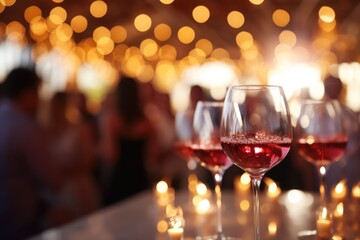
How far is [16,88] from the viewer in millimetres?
4117

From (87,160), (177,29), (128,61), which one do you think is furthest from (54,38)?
(87,160)

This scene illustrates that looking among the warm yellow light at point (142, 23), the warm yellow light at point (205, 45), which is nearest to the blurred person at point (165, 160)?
the warm yellow light at point (142, 23)

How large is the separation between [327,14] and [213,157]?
338 inches

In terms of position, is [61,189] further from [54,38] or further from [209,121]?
[54,38]

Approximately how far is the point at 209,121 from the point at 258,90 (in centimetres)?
49

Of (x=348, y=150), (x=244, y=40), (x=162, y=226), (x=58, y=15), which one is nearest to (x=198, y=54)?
(x=244, y=40)

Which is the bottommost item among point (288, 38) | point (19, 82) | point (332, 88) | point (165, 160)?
point (165, 160)

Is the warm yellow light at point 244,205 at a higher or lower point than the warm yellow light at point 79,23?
lower

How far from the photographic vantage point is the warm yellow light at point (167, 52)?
643 inches

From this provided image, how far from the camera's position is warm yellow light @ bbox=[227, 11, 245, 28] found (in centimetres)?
1100

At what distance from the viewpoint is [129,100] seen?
189 inches

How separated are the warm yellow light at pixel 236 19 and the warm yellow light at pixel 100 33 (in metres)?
2.24

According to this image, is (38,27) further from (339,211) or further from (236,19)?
(339,211)

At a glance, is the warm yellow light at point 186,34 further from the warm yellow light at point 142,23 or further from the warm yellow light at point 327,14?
the warm yellow light at point 327,14
